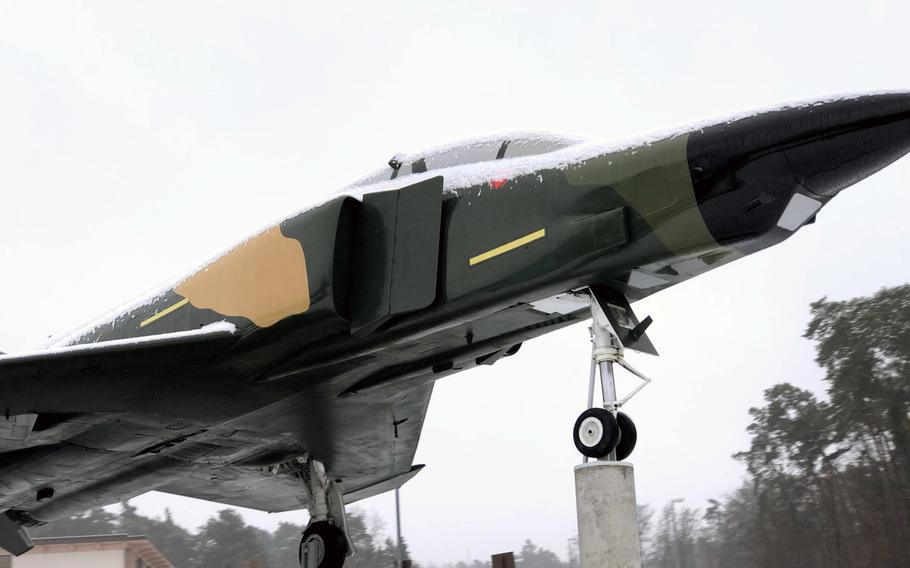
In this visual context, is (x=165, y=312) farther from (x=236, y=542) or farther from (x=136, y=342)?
(x=236, y=542)

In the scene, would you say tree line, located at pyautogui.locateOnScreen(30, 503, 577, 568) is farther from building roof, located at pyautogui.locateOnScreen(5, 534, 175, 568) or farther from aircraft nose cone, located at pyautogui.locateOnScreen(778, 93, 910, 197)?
aircraft nose cone, located at pyautogui.locateOnScreen(778, 93, 910, 197)

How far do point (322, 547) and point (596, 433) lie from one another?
243 inches

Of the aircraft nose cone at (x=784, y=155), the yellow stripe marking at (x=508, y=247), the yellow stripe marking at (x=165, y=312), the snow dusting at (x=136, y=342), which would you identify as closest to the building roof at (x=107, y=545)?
the yellow stripe marking at (x=165, y=312)

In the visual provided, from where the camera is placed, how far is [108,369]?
28.3ft

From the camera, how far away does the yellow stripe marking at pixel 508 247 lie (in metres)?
7.25

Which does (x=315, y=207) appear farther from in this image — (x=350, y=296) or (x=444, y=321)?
(x=444, y=321)

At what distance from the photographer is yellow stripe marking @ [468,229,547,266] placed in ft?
23.8

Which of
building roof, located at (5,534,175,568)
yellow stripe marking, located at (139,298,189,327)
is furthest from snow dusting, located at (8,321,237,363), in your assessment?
building roof, located at (5,534,175,568)

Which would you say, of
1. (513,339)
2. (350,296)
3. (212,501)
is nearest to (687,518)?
(212,501)

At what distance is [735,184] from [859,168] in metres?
0.79

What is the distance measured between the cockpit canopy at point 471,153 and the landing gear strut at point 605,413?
144 cm

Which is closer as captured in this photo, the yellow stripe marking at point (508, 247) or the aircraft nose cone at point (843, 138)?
the aircraft nose cone at point (843, 138)

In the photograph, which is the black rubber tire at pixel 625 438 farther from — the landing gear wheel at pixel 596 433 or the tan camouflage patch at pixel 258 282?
the tan camouflage patch at pixel 258 282

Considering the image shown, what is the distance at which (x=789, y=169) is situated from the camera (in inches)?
247
